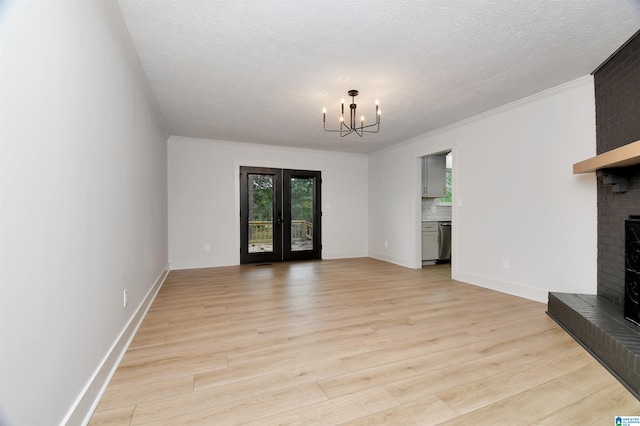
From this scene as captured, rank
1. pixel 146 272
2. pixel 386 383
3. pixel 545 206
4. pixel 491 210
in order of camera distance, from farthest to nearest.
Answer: pixel 491 210 → pixel 545 206 → pixel 146 272 → pixel 386 383

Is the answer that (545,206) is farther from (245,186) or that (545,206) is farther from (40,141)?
(245,186)

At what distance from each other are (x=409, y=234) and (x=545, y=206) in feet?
7.95

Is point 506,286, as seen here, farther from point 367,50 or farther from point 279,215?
point 279,215

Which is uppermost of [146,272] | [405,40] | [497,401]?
[405,40]

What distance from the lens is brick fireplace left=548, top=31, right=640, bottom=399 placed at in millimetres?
2188

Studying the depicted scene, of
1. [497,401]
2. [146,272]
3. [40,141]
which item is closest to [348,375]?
[497,401]

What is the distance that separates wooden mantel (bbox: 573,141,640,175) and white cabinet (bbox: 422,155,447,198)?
3.01 metres

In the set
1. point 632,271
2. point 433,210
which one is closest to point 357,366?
point 632,271

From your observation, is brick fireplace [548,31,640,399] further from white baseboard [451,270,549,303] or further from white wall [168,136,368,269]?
white wall [168,136,368,269]

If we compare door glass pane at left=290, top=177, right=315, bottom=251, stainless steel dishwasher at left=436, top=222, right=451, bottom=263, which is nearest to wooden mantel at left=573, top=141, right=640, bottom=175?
stainless steel dishwasher at left=436, top=222, right=451, bottom=263

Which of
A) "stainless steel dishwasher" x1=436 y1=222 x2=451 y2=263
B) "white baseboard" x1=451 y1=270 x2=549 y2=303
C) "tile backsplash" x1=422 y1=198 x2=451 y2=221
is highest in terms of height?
"tile backsplash" x1=422 y1=198 x2=451 y2=221

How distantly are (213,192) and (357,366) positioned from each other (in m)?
4.59

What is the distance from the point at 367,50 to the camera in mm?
2500

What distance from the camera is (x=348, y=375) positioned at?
1921 mm
